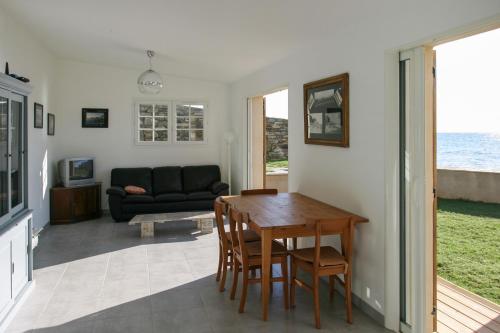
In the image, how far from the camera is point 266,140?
7.66m

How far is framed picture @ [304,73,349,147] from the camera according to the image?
3.61m

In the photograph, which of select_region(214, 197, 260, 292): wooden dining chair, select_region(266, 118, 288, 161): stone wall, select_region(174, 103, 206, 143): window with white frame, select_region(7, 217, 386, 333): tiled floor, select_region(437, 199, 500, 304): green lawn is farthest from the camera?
select_region(266, 118, 288, 161): stone wall

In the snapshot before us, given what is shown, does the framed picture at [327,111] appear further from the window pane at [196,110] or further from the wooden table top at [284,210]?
the window pane at [196,110]

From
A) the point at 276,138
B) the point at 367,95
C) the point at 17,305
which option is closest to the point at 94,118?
the point at 276,138

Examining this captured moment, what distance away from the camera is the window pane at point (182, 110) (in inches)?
317

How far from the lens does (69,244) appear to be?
5453 millimetres

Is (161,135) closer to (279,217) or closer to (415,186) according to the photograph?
(279,217)

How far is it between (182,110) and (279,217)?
17.2 ft

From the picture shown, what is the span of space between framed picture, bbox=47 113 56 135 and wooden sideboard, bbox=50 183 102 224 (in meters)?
0.95

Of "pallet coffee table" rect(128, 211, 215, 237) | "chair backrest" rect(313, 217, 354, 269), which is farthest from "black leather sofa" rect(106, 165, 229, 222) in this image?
"chair backrest" rect(313, 217, 354, 269)

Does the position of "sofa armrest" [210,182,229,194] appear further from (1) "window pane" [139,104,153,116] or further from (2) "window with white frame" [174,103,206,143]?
(1) "window pane" [139,104,153,116]

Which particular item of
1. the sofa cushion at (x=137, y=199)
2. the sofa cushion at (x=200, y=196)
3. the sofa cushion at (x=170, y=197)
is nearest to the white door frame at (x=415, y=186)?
the sofa cushion at (x=200, y=196)

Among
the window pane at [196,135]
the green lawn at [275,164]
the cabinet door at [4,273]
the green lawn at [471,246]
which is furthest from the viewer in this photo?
the green lawn at [275,164]

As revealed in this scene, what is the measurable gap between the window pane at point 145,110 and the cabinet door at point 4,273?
4997 millimetres
